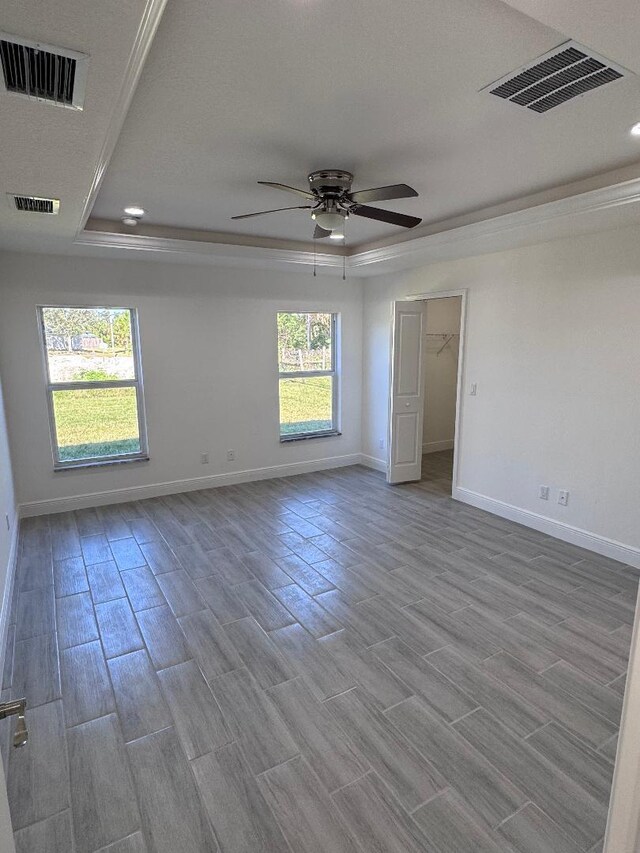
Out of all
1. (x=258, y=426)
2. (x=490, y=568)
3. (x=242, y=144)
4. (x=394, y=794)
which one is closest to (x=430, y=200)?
(x=242, y=144)

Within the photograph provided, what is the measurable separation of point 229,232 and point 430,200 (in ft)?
6.53

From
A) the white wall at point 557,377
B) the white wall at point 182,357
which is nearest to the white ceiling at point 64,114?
the white wall at point 182,357

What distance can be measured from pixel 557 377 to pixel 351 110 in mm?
2818

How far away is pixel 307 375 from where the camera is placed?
6.01m

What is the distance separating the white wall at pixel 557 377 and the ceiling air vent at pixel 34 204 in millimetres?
3631

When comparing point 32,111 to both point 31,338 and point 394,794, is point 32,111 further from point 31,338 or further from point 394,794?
point 31,338

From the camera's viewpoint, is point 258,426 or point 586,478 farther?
point 258,426

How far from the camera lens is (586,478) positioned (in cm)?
379

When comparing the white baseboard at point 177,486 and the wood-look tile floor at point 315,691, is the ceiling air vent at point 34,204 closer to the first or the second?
the wood-look tile floor at point 315,691

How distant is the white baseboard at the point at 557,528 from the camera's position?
3588 millimetres

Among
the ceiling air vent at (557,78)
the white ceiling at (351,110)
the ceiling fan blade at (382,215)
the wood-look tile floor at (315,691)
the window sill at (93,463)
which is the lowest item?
the wood-look tile floor at (315,691)

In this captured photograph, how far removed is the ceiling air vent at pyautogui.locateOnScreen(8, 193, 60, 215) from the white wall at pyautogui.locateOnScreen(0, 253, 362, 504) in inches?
67.8

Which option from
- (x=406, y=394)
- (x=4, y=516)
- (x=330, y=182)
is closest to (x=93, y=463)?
(x=4, y=516)

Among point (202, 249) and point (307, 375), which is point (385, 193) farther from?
point (307, 375)
